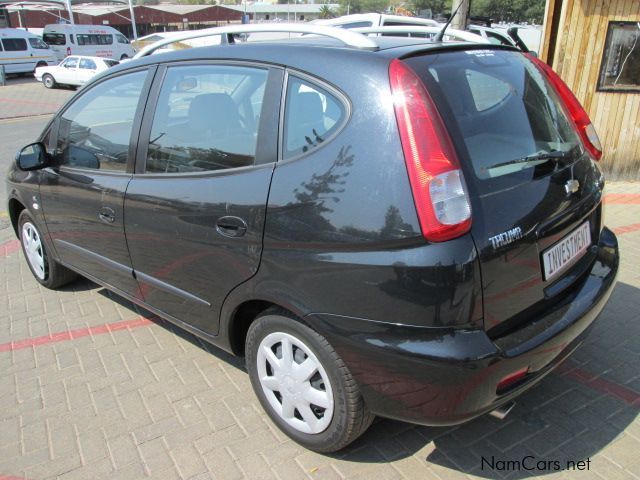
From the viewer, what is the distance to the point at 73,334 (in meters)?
3.73

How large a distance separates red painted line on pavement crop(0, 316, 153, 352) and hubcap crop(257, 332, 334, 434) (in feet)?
5.22

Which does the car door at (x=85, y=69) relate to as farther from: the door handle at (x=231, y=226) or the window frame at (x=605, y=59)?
the door handle at (x=231, y=226)

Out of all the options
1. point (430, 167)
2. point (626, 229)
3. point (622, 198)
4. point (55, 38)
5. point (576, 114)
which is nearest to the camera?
point (430, 167)

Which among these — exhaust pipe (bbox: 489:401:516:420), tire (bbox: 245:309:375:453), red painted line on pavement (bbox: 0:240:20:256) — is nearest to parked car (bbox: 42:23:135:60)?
red painted line on pavement (bbox: 0:240:20:256)

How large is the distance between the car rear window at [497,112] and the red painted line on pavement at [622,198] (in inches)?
154

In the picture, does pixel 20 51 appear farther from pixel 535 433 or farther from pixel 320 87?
pixel 535 433

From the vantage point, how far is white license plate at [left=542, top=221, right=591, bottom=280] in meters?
2.25

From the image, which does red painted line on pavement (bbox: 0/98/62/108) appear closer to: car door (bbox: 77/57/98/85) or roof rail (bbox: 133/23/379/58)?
car door (bbox: 77/57/98/85)

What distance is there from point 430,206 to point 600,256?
1301mm

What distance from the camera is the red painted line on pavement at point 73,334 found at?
362 centimetres

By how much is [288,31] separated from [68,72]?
76.0 feet

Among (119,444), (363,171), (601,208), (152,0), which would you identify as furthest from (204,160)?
(152,0)

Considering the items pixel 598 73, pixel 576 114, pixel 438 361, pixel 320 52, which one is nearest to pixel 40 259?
pixel 320 52

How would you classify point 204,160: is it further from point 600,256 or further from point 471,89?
point 600,256
